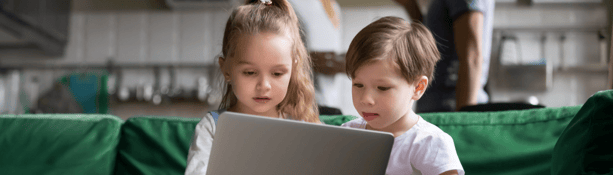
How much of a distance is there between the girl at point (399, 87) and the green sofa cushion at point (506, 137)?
1.08 ft

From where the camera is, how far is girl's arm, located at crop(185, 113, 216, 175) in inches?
26.6

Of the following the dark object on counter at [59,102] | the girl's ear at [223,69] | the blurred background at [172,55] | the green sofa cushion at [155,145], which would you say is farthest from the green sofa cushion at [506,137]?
Answer: the dark object on counter at [59,102]

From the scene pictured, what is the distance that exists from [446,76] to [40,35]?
11.8 ft

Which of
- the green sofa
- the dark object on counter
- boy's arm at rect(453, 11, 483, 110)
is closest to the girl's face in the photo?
the green sofa

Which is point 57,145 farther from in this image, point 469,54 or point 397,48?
point 469,54

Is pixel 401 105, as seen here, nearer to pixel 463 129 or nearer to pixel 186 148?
pixel 463 129

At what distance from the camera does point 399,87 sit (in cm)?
54

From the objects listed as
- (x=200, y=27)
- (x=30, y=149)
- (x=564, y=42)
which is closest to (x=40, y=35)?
(x=200, y=27)

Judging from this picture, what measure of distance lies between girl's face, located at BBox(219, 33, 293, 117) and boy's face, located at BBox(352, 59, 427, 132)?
15cm

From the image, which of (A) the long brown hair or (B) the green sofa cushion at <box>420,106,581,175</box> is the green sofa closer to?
(B) the green sofa cushion at <box>420,106,581,175</box>

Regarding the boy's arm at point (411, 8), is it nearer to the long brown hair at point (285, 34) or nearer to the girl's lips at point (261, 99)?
the long brown hair at point (285, 34)

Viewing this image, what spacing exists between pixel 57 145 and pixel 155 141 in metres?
0.23

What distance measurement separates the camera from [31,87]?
4047 mm

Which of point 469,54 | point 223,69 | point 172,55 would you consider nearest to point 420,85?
point 223,69
